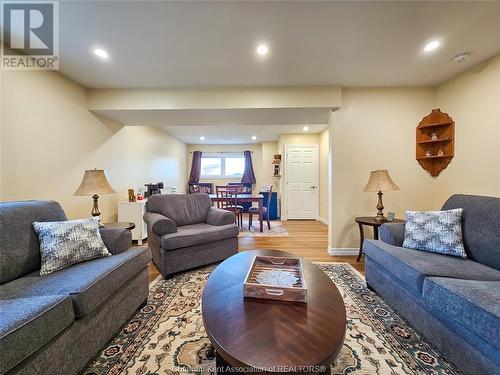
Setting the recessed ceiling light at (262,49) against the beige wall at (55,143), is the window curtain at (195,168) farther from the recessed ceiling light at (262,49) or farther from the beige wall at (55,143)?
the recessed ceiling light at (262,49)

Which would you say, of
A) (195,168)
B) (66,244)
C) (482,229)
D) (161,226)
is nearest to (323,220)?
(482,229)

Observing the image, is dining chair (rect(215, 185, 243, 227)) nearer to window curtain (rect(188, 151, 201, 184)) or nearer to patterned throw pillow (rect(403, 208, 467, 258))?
window curtain (rect(188, 151, 201, 184))

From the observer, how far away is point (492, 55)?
2.23 metres

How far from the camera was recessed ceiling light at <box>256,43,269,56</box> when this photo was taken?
6.77 feet

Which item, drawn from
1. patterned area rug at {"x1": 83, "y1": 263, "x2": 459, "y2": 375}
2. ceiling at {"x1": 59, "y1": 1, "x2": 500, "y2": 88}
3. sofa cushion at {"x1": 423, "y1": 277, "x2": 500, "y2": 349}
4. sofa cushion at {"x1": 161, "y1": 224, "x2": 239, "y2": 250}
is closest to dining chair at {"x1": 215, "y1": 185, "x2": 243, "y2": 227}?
sofa cushion at {"x1": 161, "y1": 224, "x2": 239, "y2": 250}

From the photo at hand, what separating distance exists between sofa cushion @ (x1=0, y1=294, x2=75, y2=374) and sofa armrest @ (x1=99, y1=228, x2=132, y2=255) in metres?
0.69

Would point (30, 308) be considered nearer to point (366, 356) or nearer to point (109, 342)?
point (109, 342)

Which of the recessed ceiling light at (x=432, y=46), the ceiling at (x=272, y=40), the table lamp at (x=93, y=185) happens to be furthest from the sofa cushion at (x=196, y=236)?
the recessed ceiling light at (x=432, y=46)

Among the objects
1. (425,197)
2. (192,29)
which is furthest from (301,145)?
(192,29)

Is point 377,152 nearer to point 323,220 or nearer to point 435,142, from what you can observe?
point 435,142

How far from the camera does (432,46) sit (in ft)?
6.86

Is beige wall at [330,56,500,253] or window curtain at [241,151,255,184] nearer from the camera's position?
beige wall at [330,56,500,253]

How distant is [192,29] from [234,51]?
454 mm

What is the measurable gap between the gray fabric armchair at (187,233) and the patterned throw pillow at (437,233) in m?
1.88
